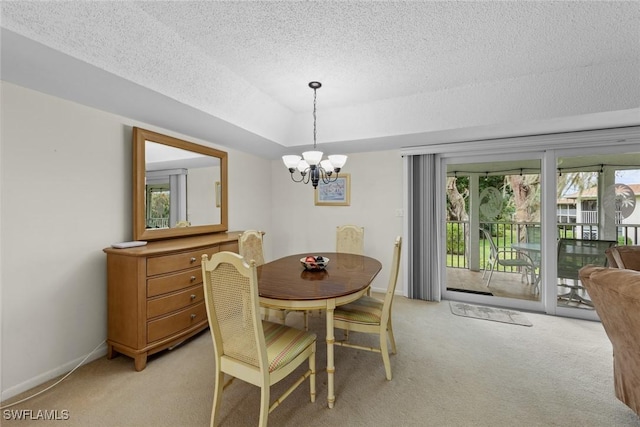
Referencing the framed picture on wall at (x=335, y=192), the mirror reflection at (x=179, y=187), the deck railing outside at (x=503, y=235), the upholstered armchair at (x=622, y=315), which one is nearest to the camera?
the upholstered armchair at (x=622, y=315)

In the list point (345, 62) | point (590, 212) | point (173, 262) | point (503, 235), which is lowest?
point (173, 262)

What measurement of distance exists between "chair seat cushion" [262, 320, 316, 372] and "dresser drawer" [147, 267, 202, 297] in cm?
102

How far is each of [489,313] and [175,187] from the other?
3.90m

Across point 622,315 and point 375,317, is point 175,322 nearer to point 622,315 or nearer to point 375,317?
point 375,317

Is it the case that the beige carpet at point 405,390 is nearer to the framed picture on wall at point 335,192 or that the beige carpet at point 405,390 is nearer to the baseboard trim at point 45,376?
the baseboard trim at point 45,376

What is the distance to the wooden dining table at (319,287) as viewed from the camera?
5.38 feet

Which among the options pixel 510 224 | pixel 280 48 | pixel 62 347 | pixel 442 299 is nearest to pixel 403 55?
pixel 280 48

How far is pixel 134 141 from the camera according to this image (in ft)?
7.86

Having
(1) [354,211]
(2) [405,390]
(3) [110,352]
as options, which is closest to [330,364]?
(2) [405,390]

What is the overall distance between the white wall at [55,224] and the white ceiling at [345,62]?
229mm

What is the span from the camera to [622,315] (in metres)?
1.36

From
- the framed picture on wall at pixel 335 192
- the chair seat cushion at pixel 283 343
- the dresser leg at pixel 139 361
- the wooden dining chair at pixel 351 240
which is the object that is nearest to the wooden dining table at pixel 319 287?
the chair seat cushion at pixel 283 343

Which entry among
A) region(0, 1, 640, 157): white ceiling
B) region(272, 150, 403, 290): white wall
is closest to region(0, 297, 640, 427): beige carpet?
region(272, 150, 403, 290): white wall

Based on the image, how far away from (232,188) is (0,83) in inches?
88.6
